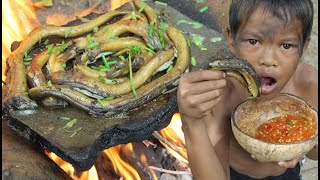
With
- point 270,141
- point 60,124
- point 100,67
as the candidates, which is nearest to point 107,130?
point 60,124

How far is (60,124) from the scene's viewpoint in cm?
367

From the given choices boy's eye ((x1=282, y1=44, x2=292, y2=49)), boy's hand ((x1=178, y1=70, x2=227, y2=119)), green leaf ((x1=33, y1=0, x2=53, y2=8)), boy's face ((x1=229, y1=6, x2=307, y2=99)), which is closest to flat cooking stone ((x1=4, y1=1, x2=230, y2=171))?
boy's face ((x1=229, y1=6, x2=307, y2=99))

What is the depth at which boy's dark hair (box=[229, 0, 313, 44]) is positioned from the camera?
307 cm

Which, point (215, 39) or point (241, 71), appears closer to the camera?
point (241, 71)

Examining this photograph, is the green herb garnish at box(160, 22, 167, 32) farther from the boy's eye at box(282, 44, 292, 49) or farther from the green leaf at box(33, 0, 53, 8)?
the boy's eye at box(282, 44, 292, 49)

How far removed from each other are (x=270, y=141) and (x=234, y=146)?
50cm

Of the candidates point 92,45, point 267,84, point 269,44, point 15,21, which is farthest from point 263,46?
point 15,21

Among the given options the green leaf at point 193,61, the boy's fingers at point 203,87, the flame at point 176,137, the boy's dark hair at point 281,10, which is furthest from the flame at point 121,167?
the boy's fingers at point 203,87

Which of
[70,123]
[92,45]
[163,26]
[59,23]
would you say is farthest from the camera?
[59,23]

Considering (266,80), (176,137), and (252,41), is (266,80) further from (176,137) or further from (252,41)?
(176,137)

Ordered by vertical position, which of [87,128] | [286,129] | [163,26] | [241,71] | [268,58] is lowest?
[286,129]

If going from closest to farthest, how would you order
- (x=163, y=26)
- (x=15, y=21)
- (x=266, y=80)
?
(x=266, y=80) < (x=163, y=26) < (x=15, y=21)

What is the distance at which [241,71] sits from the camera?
9.31 ft

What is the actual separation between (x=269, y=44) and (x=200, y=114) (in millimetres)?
763
